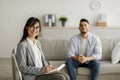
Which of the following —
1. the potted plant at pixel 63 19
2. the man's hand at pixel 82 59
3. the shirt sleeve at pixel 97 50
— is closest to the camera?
the man's hand at pixel 82 59

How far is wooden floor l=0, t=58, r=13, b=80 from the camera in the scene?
19.2ft

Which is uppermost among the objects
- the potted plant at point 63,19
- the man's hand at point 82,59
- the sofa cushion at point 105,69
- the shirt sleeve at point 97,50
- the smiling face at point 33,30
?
the smiling face at point 33,30

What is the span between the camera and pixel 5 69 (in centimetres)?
659

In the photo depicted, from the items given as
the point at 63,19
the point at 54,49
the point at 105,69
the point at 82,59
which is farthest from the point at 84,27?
the point at 63,19

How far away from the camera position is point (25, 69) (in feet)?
10.4

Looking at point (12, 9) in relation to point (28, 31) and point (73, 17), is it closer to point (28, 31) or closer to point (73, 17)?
point (73, 17)

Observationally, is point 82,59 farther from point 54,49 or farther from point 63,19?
point 63,19

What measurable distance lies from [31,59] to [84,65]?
5.79 ft

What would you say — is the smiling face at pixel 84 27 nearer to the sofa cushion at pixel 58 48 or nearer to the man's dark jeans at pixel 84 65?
the sofa cushion at pixel 58 48

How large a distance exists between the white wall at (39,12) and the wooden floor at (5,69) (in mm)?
480

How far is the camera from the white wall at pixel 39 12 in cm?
793

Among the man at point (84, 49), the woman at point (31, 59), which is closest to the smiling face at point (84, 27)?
the man at point (84, 49)

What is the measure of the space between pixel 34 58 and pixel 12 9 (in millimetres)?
4882

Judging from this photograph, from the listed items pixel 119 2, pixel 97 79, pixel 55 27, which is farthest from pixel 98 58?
pixel 119 2
